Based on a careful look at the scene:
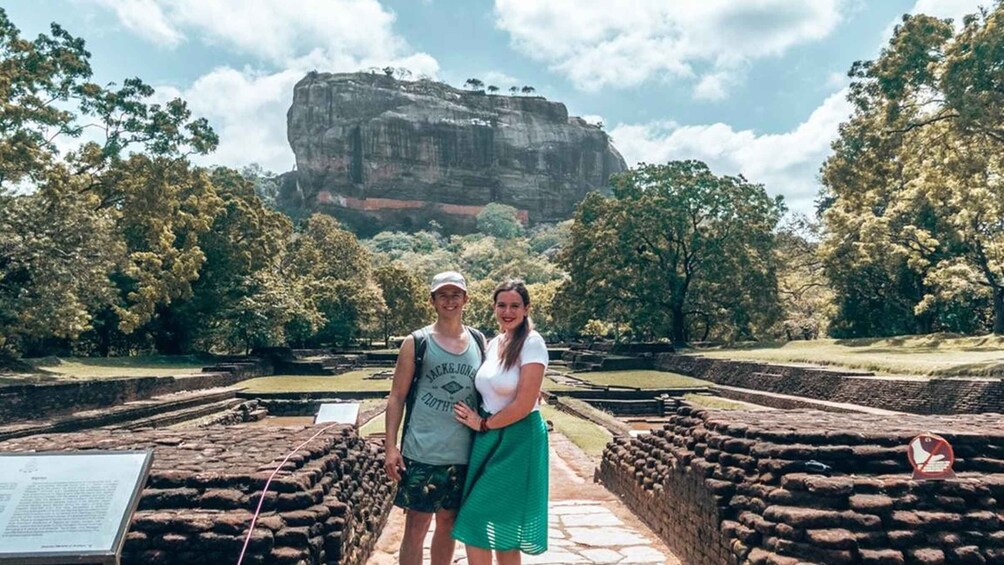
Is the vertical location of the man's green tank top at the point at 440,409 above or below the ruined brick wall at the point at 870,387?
above

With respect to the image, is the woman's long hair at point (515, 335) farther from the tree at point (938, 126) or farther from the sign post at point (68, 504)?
the tree at point (938, 126)

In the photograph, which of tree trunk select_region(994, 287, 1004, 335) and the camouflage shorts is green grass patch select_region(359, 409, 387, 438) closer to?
the camouflage shorts

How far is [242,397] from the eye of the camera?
16.7 m

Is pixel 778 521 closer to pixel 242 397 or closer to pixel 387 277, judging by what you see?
pixel 242 397

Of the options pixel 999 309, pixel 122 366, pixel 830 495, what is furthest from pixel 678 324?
pixel 830 495

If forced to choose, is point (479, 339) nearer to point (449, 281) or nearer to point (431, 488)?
point (449, 281)

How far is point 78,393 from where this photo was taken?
13.6m

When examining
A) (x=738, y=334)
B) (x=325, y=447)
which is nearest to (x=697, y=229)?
(x=738, y=334)

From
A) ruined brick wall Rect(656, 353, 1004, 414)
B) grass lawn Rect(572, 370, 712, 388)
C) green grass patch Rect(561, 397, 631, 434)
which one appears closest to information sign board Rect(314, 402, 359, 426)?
green grass patch Rect(561, 397, 631, 434)

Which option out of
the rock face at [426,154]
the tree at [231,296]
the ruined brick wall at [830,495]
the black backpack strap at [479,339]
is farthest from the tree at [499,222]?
the black backpack strap at [479,339]

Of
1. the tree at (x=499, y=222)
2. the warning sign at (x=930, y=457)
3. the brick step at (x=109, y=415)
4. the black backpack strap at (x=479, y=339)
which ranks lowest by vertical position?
the brick step at (x=109, y=415)

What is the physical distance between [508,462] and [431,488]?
377mm

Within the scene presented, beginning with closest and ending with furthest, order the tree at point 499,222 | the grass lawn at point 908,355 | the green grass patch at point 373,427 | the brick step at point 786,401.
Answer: the green grass patch at point 373,427 → the brick step at point 786,401 → the grass lawn at point 908,355 → the tree at point 499,222

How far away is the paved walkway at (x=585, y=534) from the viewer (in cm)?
500
